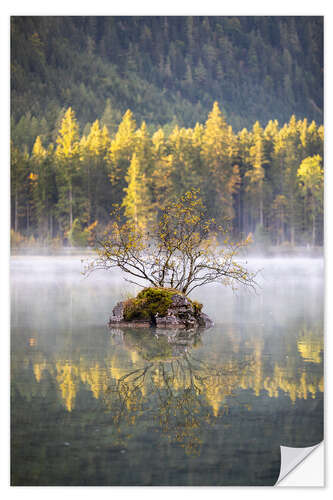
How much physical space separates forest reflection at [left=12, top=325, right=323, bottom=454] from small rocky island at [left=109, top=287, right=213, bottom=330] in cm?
94

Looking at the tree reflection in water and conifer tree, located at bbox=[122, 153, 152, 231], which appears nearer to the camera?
the tree reflection in water

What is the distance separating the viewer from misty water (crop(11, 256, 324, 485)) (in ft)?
15.1

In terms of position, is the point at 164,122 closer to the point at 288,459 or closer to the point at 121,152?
the point at 121,152

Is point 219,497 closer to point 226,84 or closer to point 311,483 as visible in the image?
point 311,483

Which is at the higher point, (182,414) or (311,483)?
(182,414)

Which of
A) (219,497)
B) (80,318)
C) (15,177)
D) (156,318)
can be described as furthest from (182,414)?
(15,177)

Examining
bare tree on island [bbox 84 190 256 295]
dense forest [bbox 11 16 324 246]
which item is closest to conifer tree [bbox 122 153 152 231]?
dense forest [bbox 11 16 324 246]

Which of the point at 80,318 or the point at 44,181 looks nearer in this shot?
the point at 80,318

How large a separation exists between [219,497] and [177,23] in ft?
25.6

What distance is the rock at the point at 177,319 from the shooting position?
9.33 m

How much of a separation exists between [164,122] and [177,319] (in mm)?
18895

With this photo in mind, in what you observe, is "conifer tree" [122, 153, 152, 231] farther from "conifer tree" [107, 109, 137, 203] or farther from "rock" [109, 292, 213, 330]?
"rock" [109, 292, 213, 330]
